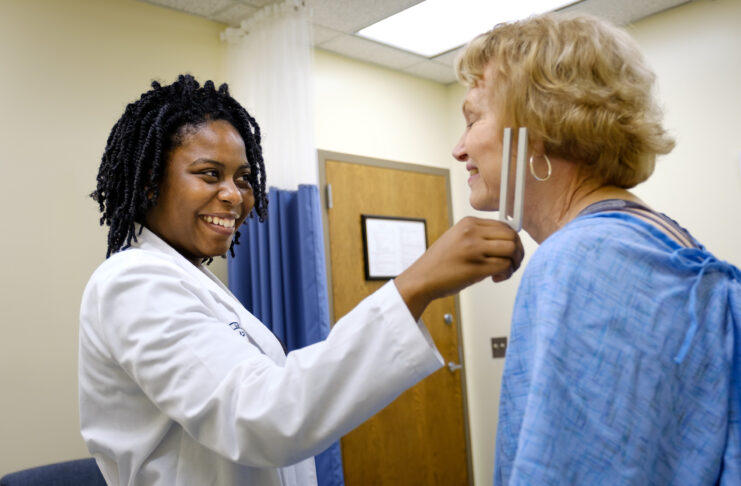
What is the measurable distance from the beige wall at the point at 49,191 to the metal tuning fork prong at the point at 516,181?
6.72 feet

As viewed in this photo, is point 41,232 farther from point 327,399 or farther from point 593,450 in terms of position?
point 593,450

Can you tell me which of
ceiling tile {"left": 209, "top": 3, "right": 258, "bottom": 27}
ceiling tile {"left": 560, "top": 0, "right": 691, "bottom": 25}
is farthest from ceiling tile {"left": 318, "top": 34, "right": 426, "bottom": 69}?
ceiling tile {"left": 560, "top": 0, "right": 691, "bottom": 25}

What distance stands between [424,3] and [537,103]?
2186mm

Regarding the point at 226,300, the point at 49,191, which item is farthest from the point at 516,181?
the point at 49,191

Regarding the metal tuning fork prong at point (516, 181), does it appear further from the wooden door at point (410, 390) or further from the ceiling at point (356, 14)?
the wooden door at point (410, 390)

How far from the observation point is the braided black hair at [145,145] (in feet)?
4.23

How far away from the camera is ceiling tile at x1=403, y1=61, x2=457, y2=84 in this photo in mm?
3722

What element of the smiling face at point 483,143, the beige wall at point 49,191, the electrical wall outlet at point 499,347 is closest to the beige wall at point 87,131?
the beige wall at point 49,191


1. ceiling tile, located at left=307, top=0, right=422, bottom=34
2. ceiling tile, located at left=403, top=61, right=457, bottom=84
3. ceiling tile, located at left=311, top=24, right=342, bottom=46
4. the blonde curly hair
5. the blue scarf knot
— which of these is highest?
ceiling tile, located at left=307, top=0, right=422, bottom=34

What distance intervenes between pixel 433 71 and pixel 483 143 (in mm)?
2912

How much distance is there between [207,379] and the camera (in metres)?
0.90

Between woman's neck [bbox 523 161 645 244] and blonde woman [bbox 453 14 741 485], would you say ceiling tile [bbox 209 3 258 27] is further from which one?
blonde woman [bbox 453 14 741 485]

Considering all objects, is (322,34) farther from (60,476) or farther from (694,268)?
(694,268)

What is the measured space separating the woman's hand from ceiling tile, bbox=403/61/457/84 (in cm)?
298
